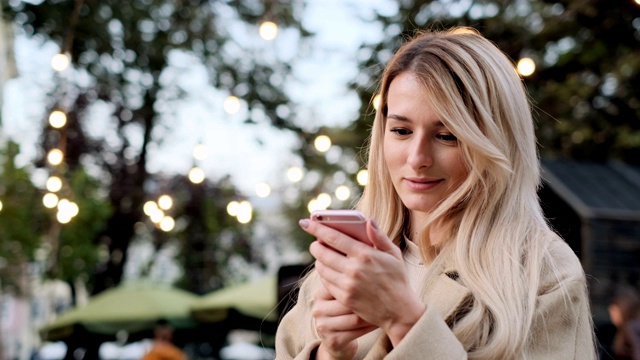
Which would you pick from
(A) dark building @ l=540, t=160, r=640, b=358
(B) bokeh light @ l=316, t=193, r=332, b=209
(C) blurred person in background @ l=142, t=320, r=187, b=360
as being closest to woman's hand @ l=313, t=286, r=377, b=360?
(A) dark building @ l=540, t=160, r=640, b=358

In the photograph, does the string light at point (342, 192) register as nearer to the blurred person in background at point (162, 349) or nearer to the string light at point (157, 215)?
the string light at point (157, 215)

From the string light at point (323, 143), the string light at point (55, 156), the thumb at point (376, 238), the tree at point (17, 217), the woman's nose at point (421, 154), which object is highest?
the woman's nose at point (421, 154)

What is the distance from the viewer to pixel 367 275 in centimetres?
177

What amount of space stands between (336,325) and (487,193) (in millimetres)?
486

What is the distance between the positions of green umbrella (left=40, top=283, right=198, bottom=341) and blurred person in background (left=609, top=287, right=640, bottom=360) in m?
8.30

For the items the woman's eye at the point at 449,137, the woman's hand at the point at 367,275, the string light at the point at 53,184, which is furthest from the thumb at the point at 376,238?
the string light at the point at 53,184

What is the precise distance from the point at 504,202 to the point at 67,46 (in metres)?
7.32

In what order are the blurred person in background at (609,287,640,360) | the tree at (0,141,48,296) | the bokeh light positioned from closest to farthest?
the blurred person in background at (609,287,640,360), the bokeh light, the tree at (0,141,48,296)

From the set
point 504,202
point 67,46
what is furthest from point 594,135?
point 504,202

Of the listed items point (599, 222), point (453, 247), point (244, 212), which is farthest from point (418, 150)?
point (244, 212)

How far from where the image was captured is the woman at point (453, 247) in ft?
6.07

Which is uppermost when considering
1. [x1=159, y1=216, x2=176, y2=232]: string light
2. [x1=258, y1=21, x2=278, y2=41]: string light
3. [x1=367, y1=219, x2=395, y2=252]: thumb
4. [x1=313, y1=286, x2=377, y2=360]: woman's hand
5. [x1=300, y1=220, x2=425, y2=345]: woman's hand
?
[x1=258, y1=21, x2=278, y2=41]: string light

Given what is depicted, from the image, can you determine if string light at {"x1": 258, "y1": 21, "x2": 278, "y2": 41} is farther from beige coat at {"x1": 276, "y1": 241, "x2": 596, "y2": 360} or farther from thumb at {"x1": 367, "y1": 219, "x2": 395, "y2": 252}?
thumb at {"x1": 367, "y1": 219, "x2": 395, "y2": 252}

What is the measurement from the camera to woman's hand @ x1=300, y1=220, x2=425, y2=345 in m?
1.77
